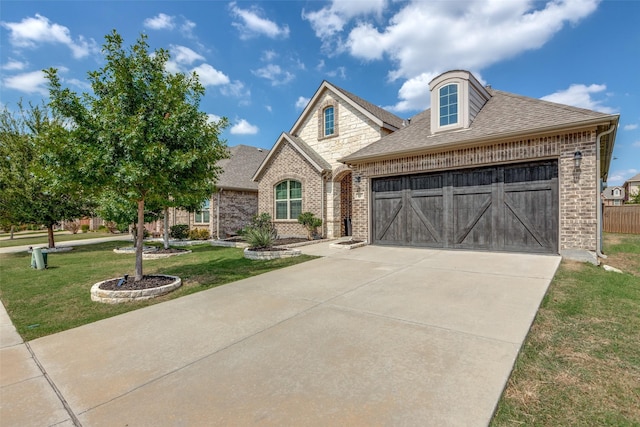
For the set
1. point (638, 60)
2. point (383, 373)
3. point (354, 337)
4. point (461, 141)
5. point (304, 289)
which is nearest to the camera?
point (383, 373)

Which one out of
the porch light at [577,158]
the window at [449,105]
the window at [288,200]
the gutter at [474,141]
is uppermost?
the window at [449,105]

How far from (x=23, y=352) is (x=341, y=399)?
4.06 meters

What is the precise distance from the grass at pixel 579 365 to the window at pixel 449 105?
22.9ft

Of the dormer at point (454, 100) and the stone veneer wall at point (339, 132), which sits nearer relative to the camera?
the dormer at point (454, 100)

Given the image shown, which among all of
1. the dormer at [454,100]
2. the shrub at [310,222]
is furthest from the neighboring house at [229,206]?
the dormer at [454,100]

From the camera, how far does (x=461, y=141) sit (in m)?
9.19

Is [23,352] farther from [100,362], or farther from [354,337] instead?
[354,337]

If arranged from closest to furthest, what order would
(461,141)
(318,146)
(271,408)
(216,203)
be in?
(271,408), (461,141), (318,146), (216,203)

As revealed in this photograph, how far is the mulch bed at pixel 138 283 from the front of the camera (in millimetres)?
6117

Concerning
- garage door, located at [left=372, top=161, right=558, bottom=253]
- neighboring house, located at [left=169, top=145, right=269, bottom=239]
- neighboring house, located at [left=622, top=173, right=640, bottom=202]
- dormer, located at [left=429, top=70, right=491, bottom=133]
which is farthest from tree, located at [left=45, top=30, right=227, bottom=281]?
neighboring house, located at [left=622, top=173, right=640, bottom=202]

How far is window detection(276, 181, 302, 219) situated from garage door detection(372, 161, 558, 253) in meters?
5.39

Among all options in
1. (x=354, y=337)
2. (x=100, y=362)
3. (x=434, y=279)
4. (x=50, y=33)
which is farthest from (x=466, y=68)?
(x=50, y=33)

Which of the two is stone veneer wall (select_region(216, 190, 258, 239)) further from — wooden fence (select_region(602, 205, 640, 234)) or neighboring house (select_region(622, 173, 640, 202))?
neighboring house (select_region(622, 173, 640, 202))

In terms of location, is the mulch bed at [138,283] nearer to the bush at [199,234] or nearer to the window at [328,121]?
the bush at [199,234]
